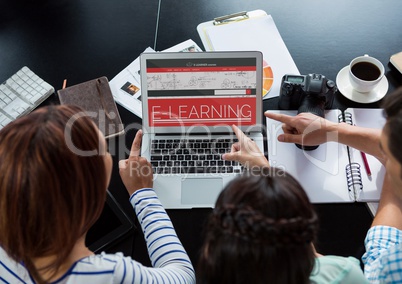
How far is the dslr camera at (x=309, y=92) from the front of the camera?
3.78 ft

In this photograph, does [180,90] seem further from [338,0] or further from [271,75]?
[338,0]

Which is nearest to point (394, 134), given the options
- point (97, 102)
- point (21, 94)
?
point (97, 102)

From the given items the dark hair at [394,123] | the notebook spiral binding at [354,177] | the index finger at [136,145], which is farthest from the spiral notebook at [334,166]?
the index finger at [136,145]

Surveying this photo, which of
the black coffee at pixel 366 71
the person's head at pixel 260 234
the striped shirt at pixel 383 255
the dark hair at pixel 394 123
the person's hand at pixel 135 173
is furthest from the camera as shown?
the black coffee at pixel 366 71

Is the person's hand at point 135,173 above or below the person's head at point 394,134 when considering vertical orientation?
below

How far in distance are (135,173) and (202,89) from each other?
0.92 ft

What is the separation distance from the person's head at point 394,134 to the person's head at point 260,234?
0.72 feet

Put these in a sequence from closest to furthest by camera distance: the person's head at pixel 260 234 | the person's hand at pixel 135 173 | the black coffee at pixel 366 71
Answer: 1. the person's head at pixel 260 234
2. the person's hand at pixel 135 173
3. the black coffee at pixel 366 71

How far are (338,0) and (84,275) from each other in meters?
1.14

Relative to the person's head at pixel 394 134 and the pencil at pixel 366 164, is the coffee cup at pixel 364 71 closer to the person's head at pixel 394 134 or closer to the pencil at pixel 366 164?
the pencil at pixel 366 164

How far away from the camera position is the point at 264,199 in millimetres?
699

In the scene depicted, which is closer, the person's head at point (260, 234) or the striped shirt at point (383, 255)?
the person's head at point (260, 234)

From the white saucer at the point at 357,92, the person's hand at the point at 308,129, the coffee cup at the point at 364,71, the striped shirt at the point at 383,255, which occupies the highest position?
the coffee cup at the point at 364,71

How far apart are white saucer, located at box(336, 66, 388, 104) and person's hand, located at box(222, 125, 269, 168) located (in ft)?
1.04
